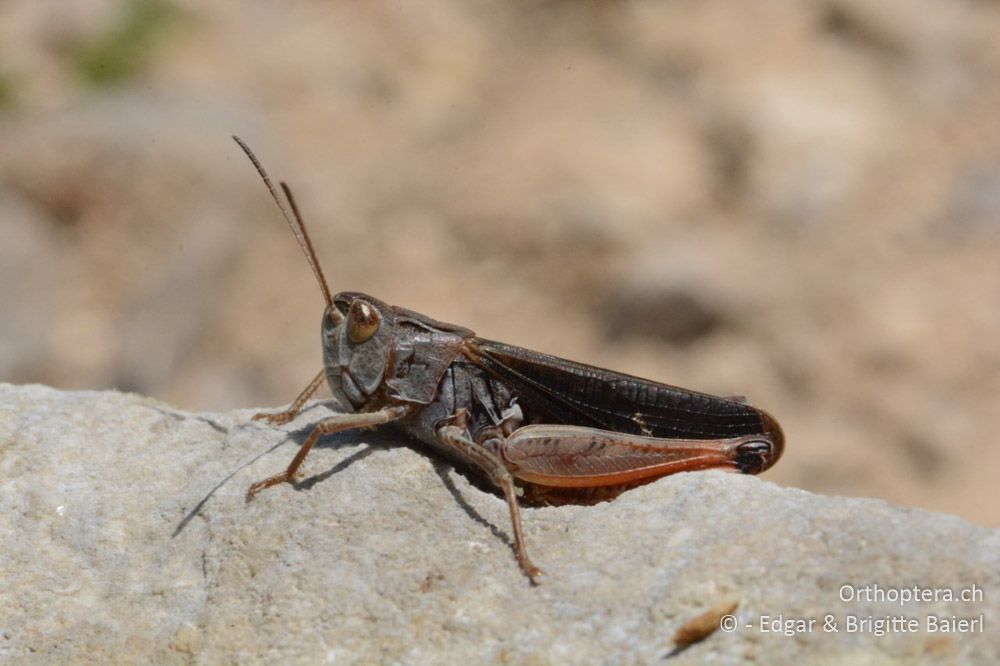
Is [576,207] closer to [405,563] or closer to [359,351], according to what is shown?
[359,351]

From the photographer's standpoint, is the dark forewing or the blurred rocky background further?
the blurred rocky background

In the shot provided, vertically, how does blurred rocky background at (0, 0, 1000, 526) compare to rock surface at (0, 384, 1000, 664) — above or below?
above

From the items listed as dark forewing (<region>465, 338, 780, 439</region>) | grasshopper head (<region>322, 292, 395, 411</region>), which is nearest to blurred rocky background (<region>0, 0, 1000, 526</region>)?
dark forewing (<region>465, 338, 780, 439</region>)

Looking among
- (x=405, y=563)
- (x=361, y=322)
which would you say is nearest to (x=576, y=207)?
(x=361, y=322)

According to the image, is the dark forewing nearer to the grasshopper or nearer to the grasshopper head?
the grasshopper

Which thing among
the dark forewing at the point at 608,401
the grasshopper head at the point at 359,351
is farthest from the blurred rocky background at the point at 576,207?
the grasshopper head at the point at 359,351

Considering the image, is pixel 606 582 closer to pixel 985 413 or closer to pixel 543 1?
pixel 985 413
